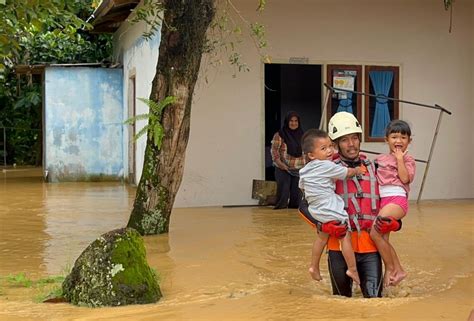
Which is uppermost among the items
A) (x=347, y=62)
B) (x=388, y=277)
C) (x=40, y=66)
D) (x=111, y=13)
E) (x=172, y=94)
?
(x=111, y=13)

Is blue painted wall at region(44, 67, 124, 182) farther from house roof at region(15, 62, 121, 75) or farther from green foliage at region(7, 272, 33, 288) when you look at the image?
green foliage at region(7, 272, 33, 288)

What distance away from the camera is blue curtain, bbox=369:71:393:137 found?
12.4 meters

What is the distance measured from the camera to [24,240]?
846 cm

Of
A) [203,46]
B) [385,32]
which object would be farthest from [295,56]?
[203,46]

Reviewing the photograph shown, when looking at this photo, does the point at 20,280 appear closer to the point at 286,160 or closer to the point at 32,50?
the point at 286,160

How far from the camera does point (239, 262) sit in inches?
272

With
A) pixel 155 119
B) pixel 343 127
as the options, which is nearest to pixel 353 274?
pixel 343 127

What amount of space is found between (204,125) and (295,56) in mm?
1987

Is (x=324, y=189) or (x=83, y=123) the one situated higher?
(x=83, y=123)

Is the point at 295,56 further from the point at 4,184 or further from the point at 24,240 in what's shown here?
the point at 4,184

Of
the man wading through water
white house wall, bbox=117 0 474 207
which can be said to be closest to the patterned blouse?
white house wall, bbox=117 0 474 207

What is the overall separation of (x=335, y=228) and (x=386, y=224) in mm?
357

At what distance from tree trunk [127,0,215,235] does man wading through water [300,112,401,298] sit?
3489mm

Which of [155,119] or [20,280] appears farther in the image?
[155,119]
